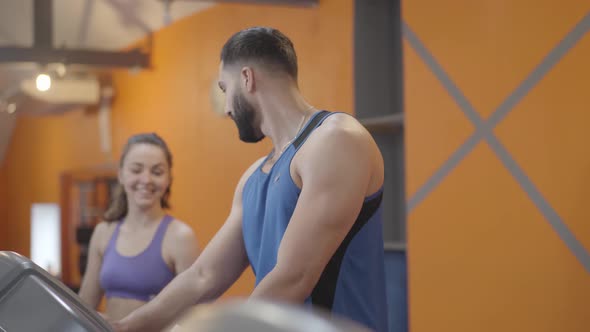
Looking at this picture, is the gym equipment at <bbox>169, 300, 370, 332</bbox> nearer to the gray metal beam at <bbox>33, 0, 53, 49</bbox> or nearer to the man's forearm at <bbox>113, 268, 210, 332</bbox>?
the man's forearm at <bbox>113, 268, 210, 332</bbox>

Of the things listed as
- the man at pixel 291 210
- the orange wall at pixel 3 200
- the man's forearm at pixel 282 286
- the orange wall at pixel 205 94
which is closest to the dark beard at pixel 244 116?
the man at pixel 291 210

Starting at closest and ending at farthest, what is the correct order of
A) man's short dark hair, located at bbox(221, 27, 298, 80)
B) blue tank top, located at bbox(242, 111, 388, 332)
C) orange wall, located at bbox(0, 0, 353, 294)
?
blue tank top, located at bbox(242, 111, 388, 332)
man's short dark hair, located at bbox(221, 27, 298, 80)
orange wall, located at bbox(0, 0, 353, 294)

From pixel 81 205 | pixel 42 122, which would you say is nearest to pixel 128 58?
pixel 81 205

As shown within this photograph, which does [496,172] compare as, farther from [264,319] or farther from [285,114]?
[264,319]

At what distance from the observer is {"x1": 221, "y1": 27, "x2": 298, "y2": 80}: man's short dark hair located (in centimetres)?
194

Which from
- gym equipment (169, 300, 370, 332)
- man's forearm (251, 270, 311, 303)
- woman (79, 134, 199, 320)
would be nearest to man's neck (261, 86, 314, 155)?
man's forearm (251, 270, 311, 303)

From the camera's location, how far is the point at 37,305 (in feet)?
4.15

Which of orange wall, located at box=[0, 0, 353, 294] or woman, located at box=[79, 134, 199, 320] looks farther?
orange wall, located at box=[0, 0, 353, 294]

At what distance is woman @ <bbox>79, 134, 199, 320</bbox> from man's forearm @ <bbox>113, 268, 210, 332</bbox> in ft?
2.89

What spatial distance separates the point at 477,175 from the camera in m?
3.46

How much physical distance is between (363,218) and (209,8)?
4.92 metres

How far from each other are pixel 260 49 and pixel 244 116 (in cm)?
17

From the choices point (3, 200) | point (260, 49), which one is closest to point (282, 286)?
point (260, 49)

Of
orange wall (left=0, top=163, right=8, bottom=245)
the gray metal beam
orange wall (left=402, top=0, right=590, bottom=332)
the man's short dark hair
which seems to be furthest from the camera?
orange wall (left=0, top=163, right=8, bottom=245)
